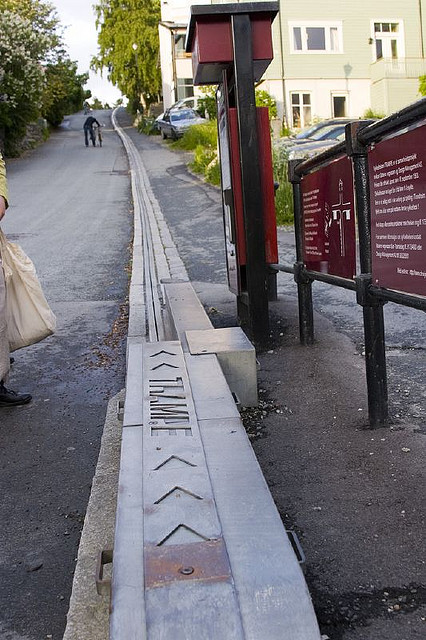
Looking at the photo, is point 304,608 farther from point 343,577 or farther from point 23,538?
point 23,538

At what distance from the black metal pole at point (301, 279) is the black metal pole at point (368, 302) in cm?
146

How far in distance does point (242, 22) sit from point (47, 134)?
46895 millimetres

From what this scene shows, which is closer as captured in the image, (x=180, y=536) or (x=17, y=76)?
(x=180, y=536)

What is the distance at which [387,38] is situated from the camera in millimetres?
36000

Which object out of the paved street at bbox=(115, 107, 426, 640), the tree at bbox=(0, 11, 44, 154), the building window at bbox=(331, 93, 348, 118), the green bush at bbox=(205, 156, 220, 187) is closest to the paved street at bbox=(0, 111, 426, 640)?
the paved street at bbox=(115, 107, 426, 640)

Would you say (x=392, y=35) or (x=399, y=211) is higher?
(x=392, y=35)

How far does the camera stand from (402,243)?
3.32m

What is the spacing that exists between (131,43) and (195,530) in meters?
63.0

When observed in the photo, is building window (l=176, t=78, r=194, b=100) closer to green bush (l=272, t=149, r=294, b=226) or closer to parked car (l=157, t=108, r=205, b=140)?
parked car (l=157, t=108, r=205, b=140)

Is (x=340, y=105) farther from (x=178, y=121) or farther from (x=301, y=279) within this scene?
(x=301, y=279)

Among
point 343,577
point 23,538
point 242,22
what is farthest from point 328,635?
point 242,22

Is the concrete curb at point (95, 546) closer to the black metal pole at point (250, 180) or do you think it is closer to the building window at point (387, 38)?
the black metal pole at point (250, 180)

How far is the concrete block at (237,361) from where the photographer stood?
4.22m

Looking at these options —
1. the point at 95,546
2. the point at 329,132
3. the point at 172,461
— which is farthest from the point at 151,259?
the point at 329,132
